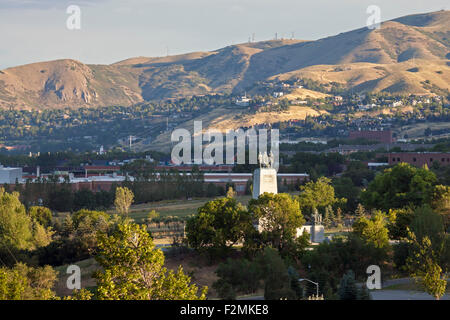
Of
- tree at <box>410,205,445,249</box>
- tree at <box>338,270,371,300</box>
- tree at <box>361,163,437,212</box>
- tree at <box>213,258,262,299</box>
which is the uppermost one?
tree at <box>361,163,437,212</box>

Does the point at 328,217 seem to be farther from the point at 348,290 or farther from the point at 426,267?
the point at 348,290

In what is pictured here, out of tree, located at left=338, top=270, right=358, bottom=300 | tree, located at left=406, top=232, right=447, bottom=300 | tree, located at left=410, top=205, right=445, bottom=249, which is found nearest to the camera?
tree, located at left=338, top=270, right=358, bottom=300

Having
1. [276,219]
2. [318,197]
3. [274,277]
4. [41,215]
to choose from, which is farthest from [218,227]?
[41,215]

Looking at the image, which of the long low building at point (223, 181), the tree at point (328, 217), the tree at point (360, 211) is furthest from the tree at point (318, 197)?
the long low building at point (223, 181)

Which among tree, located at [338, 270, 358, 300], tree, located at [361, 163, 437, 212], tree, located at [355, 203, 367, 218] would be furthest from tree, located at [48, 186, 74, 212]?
tree, located at [338, 270, 358, 300]

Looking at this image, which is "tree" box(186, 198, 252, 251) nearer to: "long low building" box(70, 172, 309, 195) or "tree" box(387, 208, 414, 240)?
"tree" box(387, 208, 414, 240)
